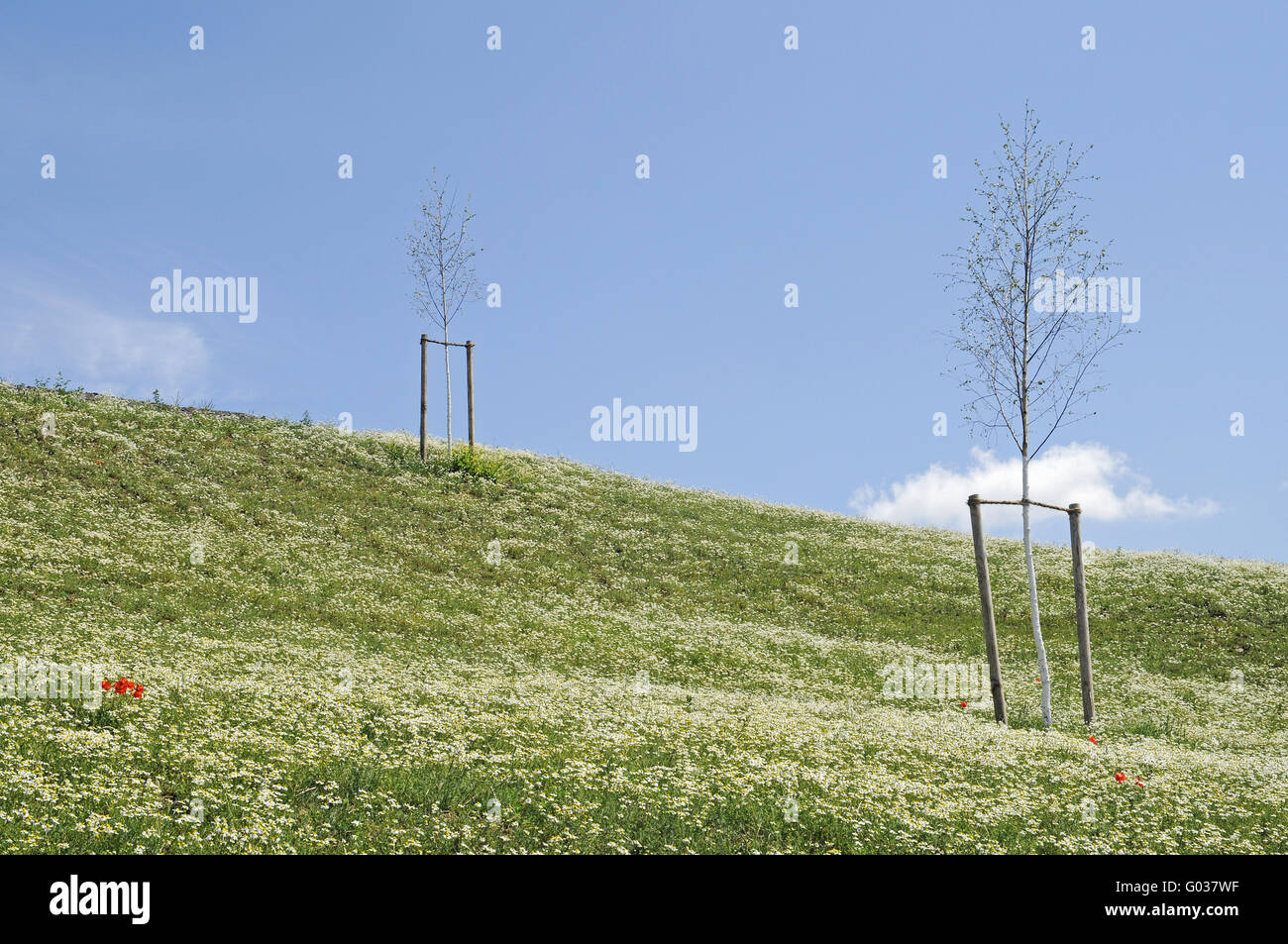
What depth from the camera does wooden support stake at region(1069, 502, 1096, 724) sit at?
25719 mm

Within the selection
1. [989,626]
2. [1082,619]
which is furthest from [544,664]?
[1082,619]

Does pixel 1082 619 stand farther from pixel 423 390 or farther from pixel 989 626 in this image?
pixel 423 390

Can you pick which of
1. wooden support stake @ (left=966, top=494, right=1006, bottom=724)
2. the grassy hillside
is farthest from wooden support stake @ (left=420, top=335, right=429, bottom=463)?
wooden support stake @ (left=966, top=494, right=1006, bottom=724)

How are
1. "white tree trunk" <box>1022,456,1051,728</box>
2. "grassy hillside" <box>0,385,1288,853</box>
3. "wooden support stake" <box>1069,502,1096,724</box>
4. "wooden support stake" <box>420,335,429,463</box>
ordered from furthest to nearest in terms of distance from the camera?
"wooden support stake" <box>420,335,429,463</box> → "wooden support stake" <box>1069,502,1096,724</box> → "white tree trunk" <box>1022,456,1051,728</box> → "grassy hillside" <box>0,385,1288,853</box>

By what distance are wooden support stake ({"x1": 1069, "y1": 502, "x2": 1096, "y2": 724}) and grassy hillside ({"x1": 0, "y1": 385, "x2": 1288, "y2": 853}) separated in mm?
682

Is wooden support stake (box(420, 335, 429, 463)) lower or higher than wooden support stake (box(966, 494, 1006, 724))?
higher

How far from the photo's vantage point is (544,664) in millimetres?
26172

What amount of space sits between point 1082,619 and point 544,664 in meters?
16.2

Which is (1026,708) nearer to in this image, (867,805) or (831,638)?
(831,638)

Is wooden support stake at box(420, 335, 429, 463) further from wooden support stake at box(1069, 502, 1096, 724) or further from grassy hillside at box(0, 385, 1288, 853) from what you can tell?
wooden support stake at box(1069, 502, 1096, 724)

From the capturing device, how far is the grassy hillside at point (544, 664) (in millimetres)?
11867

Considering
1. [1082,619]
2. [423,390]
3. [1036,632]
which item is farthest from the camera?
[423,390]

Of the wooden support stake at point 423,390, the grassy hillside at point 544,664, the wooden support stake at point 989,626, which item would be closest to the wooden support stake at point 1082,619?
the grassy hillside at point 544,664
